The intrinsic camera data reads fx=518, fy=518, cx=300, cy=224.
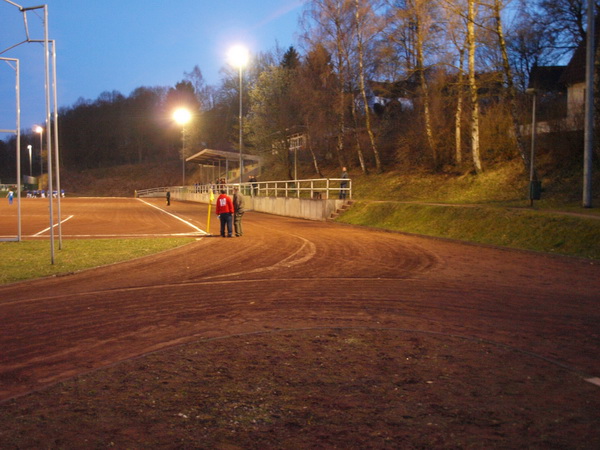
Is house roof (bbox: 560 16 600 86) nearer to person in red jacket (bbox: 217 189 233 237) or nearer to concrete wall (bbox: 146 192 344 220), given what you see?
concrete wall (bbox: 146 192 344 220)

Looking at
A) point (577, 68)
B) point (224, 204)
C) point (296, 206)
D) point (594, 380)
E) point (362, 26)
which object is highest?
point (362, 26)

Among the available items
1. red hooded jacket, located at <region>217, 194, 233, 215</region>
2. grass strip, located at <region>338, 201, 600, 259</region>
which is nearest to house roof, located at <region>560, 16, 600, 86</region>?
grass strip, located at <region>338, 201, 600, 259</region>

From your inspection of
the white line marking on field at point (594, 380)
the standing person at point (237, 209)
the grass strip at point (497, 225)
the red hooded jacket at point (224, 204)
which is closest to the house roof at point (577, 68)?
the grass strip at point (497, 225)

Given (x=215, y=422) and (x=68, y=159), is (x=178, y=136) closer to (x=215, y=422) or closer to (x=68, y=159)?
(x=68, y=159)

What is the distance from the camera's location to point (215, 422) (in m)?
3.99

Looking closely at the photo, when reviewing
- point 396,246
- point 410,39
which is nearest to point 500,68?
point 410,39

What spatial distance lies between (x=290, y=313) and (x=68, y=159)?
13008 centimetres

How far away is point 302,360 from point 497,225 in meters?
13.9

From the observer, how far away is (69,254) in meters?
14.1

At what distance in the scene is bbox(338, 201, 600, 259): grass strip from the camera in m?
14.2

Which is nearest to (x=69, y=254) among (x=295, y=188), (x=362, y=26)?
(x=295, y=188)

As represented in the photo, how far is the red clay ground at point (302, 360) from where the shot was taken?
12.7ft

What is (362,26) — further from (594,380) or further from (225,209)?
(594,380)

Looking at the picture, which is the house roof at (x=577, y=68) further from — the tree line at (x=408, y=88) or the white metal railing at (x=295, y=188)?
the white metal railing at (x=295, y=188)
